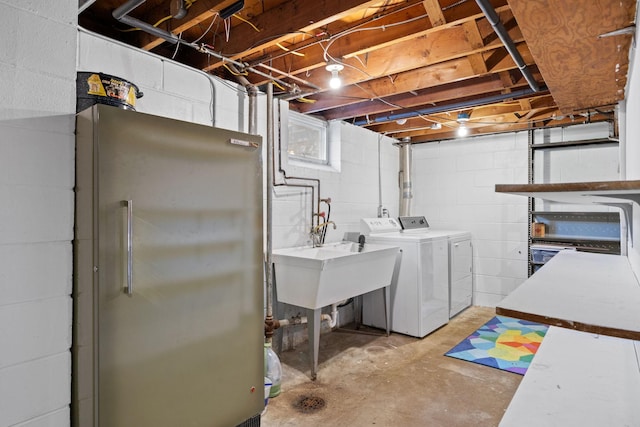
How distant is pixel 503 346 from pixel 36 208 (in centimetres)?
346

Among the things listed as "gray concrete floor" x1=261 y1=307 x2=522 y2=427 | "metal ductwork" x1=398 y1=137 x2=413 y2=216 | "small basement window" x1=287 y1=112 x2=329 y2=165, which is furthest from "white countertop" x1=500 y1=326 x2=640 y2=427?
"metal ductwork" x1=398 y1=137 x2=413 y2=216

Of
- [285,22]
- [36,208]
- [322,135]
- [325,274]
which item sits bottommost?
[325,274]

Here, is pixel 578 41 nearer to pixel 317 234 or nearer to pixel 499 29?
pixel 499 29

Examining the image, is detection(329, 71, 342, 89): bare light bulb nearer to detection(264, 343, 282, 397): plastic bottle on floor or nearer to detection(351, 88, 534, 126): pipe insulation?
detection(351, 88, 534, 126): pipe insulation

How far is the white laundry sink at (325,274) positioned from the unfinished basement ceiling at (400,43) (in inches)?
51.0

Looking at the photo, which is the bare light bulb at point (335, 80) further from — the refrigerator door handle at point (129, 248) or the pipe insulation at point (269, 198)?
the refrigerator door handle at point (129, 248)

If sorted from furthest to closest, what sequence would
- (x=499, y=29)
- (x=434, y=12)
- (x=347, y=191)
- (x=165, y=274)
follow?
(x=347, y=191), (x=434, y=12), (x=499, y=29), (x=165, y=274)

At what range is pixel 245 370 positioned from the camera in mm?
1873

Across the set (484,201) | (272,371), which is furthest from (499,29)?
(484,201)

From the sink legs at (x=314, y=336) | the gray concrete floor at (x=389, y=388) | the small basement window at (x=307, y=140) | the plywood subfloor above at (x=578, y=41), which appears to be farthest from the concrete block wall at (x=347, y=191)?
the plywood subfloor above at (x=578, y=41)

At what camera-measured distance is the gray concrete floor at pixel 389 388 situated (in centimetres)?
217

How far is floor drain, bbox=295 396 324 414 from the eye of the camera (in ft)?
7.46

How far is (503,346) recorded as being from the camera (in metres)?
3.21

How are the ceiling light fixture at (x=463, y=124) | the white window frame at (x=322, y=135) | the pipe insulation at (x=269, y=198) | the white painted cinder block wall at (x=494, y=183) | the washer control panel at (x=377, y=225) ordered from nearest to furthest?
the pipe insulation at (x=269, y=198) < the white window frame at (x=322, y=135) < the ceiling light fixture at (x=463, y=124) < the washer control panel at (x=377, y=225) < the white painted cinder block wall at (x=494, y=183)
